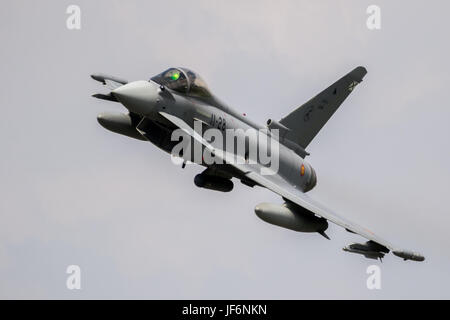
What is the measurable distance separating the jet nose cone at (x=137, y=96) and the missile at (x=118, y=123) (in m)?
2.49

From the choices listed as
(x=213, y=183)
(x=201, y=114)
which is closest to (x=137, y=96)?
(x=201, y=114)

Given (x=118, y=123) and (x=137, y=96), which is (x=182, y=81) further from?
(x=118, y=123)

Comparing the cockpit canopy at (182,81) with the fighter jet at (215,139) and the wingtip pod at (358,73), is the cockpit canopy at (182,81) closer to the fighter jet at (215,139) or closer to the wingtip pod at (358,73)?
the fighter jet at (215,139)

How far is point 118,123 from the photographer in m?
32.7

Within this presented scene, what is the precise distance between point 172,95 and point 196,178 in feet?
11.7

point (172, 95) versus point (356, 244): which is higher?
point (172, 95)

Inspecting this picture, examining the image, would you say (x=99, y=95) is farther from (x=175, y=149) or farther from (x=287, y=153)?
(x=287, y=153)

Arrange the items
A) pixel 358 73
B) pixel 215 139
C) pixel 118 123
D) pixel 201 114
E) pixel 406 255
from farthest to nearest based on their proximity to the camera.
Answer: pixel 358 73 < pixel 118 123 < pixel 215 139 < pixel 201 114 < pixel 406 255

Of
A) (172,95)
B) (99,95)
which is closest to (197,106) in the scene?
(172,95)

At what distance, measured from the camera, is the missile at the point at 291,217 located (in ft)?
100.0

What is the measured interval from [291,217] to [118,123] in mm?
7168

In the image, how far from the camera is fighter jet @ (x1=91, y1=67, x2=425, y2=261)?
99.8ft

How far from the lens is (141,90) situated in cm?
3016

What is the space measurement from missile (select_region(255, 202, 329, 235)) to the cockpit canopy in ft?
15.4
